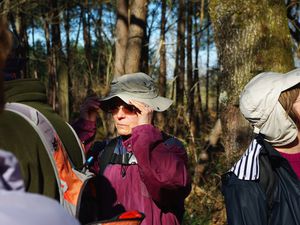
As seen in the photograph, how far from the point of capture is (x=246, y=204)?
2.38 m

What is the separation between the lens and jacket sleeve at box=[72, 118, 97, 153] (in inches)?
123

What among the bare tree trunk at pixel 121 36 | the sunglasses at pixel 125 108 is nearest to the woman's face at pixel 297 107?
the sunglasses at pixel 125 108

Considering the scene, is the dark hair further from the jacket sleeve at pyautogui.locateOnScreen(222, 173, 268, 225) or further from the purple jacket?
the purple jacket

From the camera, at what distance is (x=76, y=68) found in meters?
22.7

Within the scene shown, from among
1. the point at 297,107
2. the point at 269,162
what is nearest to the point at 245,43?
the point at 297,107

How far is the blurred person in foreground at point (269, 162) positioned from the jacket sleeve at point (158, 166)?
0.79ft

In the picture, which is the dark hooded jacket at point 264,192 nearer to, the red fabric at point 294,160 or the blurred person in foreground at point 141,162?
the red fabric at point 294,160

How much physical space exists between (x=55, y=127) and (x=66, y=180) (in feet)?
0.70

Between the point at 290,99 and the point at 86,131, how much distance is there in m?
1.27

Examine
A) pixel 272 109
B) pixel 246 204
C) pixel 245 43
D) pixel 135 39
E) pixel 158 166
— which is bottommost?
pixel 246 204

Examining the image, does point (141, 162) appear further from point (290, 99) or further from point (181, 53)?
point (181, 53)

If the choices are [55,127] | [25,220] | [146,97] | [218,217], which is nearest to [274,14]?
[146,97]

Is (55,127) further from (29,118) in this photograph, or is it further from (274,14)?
(274,14)

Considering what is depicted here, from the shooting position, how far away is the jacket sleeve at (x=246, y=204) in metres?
2.36
